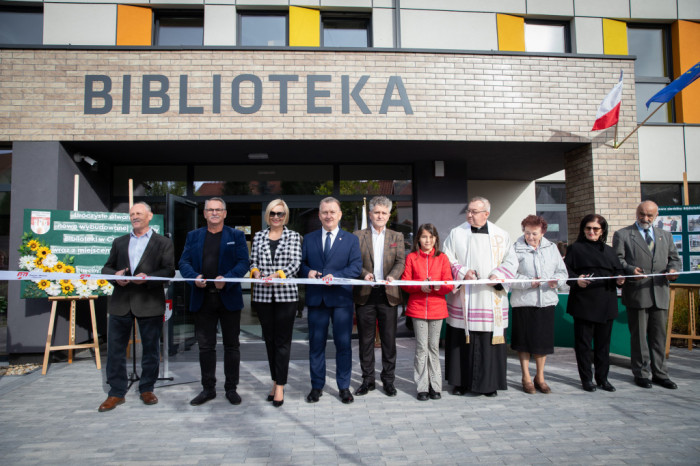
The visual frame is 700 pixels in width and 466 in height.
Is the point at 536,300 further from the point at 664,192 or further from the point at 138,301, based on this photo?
the point at 664,192

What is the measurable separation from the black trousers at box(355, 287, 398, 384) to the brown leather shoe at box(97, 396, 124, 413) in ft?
7.74

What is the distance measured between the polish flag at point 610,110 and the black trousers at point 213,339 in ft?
19.4

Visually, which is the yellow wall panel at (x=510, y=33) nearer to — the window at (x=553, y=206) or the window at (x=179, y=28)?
the window at (x=553, y=206)

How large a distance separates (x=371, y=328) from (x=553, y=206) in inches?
323

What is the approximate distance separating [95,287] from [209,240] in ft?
8.86

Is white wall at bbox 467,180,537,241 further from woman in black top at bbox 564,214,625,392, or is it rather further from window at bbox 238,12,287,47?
woman in black top at bbox 564,214,625,392

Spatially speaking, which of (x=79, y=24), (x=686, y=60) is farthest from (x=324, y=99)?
(x=686, y=60)

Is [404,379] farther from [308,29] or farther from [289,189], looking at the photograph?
[308,29]

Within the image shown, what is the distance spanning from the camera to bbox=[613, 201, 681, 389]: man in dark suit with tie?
183 inches

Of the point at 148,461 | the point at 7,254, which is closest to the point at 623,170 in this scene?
the point at 148,461

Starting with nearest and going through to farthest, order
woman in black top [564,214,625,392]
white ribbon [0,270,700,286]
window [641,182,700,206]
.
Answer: white ribbon [0,270,700,286] → woman in black top [564,214,625,392] → window [641,182,700,206]

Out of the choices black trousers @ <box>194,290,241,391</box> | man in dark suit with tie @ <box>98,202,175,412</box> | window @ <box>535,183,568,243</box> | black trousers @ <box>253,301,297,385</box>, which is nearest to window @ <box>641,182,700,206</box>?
window @ <box>535,183,568,243</box>

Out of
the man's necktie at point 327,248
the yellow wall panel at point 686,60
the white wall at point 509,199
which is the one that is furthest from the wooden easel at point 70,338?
the yellow wall panel at point 686,60

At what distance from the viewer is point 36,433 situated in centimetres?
351
